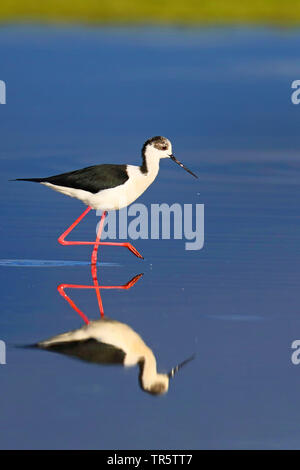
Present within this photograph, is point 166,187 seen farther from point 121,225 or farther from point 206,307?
point 206,307

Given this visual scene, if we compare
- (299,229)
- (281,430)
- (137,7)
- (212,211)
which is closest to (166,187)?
(212,211)

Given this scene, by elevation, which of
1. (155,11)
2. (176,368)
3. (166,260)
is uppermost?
(155,11)

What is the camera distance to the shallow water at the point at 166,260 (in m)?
5.56

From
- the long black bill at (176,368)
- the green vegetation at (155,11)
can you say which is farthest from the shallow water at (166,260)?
the green vegetation at (155,11)

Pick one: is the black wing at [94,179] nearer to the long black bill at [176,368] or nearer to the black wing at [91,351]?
the black wing at [91,351]

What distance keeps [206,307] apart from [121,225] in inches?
98.6

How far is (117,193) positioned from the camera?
9.12 meters

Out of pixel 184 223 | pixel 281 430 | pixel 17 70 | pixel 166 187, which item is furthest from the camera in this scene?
pixel 17 70

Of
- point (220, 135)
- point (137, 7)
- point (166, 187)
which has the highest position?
point (137, 7)

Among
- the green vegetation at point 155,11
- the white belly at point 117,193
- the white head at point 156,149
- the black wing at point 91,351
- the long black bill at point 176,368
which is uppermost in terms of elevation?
the green vegetation at point 155,11

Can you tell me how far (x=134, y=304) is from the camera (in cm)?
738

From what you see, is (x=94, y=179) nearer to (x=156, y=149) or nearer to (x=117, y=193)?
(x=117, y=193)

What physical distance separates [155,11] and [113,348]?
19524 millimetres

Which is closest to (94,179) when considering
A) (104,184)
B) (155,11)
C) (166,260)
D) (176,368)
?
(104,184)
